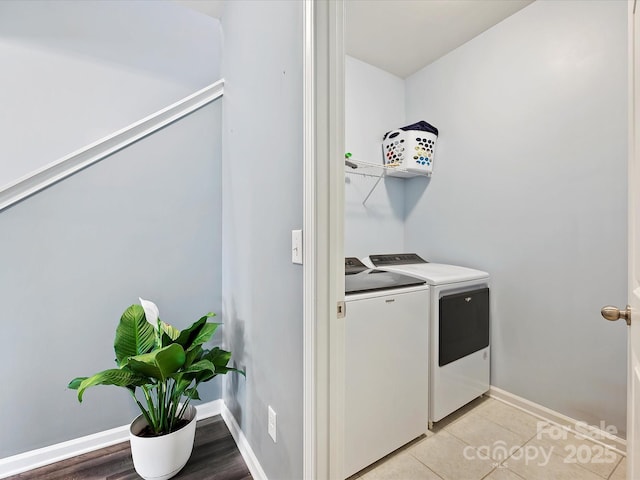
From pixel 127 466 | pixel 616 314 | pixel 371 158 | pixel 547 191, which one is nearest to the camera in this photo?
pixel 616 314

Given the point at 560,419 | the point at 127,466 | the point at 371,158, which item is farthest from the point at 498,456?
the point at 371,158

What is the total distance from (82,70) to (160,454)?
2147mm

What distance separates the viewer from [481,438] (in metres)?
1.64

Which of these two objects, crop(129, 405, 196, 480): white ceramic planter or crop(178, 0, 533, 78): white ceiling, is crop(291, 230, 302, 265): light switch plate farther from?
crop(178, 0, 533, 78): white ceiling

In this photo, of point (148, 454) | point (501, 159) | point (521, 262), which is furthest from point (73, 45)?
point (521, 262)

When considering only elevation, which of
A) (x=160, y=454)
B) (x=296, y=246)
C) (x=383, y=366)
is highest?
(x=296, y=246)

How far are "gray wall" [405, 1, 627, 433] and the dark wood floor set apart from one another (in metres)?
1.84

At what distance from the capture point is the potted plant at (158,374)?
1.20m

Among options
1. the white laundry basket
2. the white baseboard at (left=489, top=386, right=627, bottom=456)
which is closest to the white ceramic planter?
the white baseboard at (left=489, top=386, right=627, bottom=456)

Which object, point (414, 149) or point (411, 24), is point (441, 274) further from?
point (411, 24)

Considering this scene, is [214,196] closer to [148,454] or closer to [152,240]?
[152,240]

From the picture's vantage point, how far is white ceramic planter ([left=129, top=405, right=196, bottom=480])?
1.25 metres

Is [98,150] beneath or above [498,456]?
above

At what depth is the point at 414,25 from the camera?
2.02 meters
